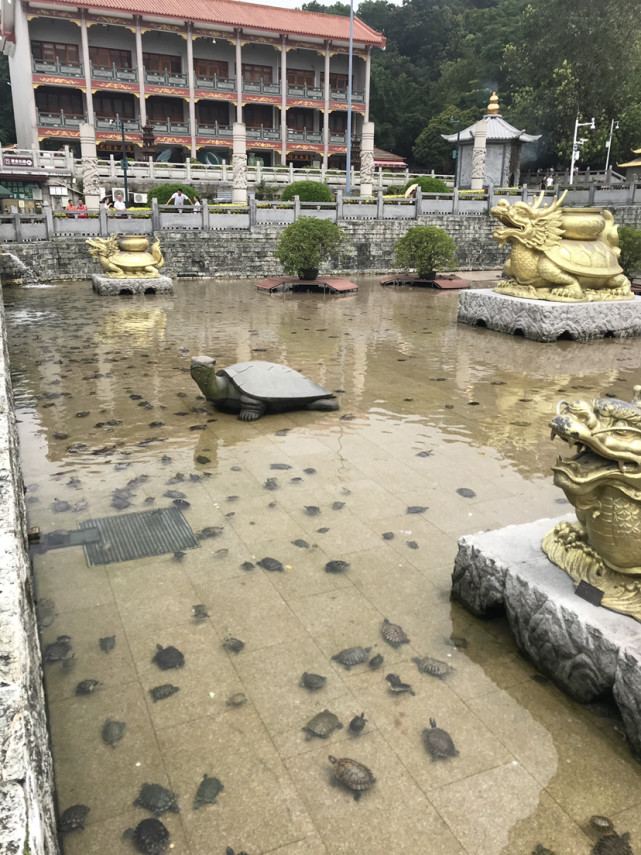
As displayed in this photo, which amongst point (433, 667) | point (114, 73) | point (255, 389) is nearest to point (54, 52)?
point (114, 73)

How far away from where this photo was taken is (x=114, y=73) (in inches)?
1244

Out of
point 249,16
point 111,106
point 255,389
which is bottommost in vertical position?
point 255,389

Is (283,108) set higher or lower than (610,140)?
higher

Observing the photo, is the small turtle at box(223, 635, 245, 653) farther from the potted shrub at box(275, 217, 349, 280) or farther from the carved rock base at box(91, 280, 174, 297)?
the potted shrub at box(275, 217, 349, 280)

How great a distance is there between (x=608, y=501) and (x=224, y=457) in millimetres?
3382

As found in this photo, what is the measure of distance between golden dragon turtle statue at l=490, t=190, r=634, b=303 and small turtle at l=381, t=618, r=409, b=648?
832cm

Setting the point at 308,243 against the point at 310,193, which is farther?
the point at 310,193

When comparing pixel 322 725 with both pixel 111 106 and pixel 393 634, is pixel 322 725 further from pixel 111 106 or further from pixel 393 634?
pixel 111 106

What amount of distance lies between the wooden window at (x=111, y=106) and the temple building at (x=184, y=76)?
5 centimetres

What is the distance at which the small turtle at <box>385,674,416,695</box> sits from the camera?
2.81 metres

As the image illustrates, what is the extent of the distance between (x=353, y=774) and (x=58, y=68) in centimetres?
3593

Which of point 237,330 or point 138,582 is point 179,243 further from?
point 138,582

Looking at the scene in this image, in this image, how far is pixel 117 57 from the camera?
32781 mm

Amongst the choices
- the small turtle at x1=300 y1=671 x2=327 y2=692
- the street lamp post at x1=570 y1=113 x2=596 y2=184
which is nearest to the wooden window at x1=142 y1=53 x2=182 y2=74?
the street lamp post at x1=570 y1=113 x2=596 y2=184
